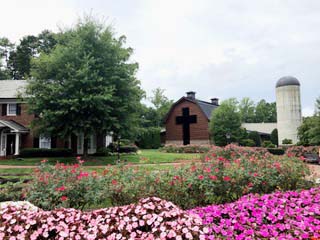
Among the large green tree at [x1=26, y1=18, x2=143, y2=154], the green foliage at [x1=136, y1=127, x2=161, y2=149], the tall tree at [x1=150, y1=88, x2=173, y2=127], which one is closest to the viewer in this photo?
the large green tree at [x1=26, y1=18, x2=143, y2=154]

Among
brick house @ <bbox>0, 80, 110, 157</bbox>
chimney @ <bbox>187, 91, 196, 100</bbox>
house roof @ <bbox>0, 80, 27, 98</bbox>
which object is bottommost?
brick house @ <bbox>0, 80, 110, 157</bbox>

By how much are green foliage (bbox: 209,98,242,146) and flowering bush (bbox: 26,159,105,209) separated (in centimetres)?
2411

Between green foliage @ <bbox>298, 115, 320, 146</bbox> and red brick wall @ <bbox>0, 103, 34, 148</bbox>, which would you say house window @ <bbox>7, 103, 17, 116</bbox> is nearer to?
red brick wall @ <bbox>0, 103, 34, 148</bbox>

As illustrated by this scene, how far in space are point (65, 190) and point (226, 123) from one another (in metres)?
25.0

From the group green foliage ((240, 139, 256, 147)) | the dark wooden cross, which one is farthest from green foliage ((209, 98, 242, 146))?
the dark wooden cross

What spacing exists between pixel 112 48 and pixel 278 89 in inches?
965

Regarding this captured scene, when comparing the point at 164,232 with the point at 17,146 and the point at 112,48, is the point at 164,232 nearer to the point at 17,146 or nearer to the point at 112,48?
the point at 112,48

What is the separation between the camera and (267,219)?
3.53 m

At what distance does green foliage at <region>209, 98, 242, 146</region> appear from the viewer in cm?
2745

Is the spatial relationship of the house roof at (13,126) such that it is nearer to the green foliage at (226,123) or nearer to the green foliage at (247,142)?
the green foliage at (226,123)

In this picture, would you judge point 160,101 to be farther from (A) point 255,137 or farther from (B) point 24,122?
(B) point 24,122

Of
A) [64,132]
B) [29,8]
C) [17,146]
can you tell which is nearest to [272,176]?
[29,8]

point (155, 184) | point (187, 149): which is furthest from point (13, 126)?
point (155, 184)

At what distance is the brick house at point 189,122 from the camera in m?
32.6
